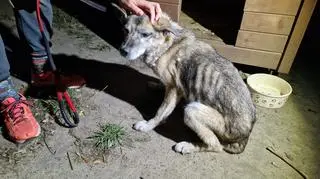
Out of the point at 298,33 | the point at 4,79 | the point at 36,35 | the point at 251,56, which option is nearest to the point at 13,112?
the point at 4,79

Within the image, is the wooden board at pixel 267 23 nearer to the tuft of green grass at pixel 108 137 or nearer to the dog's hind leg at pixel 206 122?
the dog's hind leg at pixel 206 122

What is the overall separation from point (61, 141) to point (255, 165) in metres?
1.84

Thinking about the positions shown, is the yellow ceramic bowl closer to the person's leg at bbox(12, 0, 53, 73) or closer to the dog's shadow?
the dog's shadow

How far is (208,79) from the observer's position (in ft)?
8.73

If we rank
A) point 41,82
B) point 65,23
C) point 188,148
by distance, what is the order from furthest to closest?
point 65,23 → point 41,82 → point 188,148

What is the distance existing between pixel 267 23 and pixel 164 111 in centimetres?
163

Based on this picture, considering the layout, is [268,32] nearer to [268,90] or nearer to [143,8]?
[268,90]

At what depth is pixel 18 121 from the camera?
108 inches

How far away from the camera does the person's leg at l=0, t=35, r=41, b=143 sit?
270 centimetres

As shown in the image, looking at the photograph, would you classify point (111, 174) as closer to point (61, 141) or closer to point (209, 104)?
point (61, 141)

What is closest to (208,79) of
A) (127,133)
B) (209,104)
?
(209,104)

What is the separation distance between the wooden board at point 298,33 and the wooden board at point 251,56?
92mm

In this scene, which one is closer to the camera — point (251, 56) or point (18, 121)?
point (18, 121)

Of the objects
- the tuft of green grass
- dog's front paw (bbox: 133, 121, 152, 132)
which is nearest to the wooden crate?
dog's front paw (bbox: 133, 121, 152, 132)
